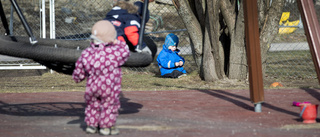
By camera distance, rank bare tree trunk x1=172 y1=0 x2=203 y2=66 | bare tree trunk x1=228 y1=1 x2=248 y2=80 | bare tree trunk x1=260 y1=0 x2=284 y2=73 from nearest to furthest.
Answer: bare tree trunk x1=260 y1=0 x2=284 y2=73 < bare tree trunk x1=228 y1=1 x2=248 y2=80 < bare tree trunk x1=172 y1=0 x2=203 y2=66

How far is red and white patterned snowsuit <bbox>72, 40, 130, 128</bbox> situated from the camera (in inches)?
160

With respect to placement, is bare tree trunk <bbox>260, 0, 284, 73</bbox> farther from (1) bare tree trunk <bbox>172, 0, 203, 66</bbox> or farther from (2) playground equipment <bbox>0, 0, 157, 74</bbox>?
(2) playground equipment <bbox>0, 0, 157, 74</bbox>

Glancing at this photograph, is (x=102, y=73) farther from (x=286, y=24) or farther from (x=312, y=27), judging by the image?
(x=286, y=24)

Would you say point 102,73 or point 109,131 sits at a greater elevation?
Result: point 102,73

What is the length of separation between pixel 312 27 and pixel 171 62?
183 inches

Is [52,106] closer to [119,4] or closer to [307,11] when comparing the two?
[119,4]

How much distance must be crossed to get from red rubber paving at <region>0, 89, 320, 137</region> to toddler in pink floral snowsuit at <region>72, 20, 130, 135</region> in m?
0.19

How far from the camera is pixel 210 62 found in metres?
8.30

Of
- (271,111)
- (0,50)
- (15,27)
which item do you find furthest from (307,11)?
(15,27)

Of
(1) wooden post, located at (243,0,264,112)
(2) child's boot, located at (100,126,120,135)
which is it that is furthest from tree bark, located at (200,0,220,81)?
(2) child's boot, located at (100,126,120,135)

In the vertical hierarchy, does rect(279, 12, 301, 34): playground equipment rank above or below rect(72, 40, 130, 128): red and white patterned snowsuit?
above

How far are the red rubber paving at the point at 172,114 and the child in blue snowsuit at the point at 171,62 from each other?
83.9 inches

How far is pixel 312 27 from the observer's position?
16.0ft

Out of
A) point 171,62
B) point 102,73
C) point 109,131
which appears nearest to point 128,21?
point 102,73
